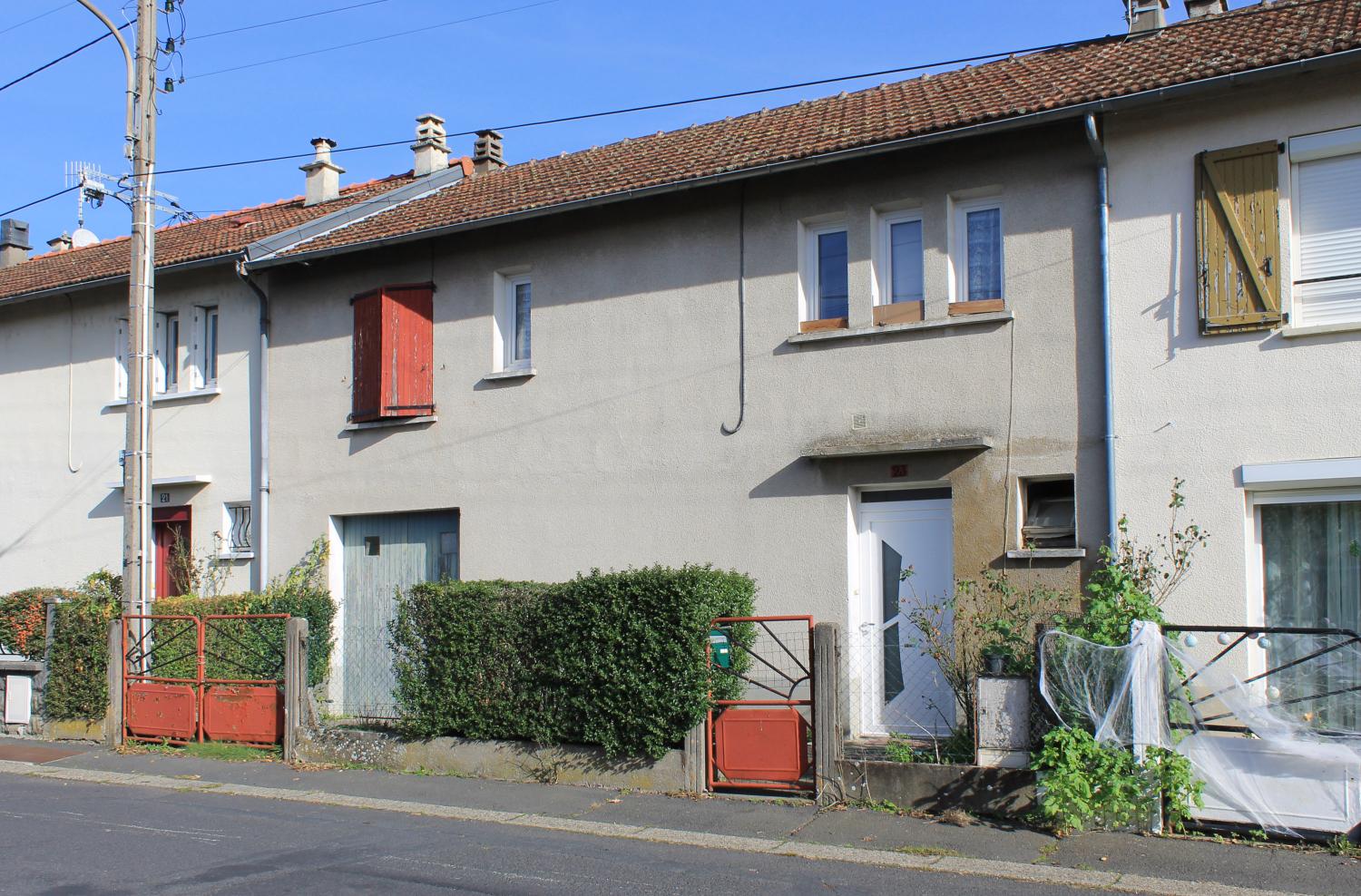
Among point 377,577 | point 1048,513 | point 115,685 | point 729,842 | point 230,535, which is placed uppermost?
point 1048,513

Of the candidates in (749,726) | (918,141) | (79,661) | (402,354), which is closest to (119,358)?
(79,661)

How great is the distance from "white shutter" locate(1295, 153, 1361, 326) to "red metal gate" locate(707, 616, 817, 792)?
456 cm

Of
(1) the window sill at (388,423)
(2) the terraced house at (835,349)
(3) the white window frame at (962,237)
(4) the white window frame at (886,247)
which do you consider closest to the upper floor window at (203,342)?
(2) the terraced house at (835,349)

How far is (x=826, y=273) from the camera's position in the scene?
12.0 meters

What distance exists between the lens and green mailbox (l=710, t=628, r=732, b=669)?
10.1 m

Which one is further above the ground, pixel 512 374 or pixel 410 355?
pixel 410 355

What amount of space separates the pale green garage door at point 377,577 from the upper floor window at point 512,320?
1.87 meters

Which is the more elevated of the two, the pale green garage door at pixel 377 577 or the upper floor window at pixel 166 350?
the upper floor window at pixel 166 350

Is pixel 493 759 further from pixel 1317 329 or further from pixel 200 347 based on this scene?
pixel 200 347

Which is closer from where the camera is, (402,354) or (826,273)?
(826,273)

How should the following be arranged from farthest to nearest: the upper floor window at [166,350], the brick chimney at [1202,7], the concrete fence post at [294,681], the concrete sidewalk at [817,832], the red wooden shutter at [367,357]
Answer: the upper floor window at [166,350] → the red wooden shutter at [367,357] → the brick chimney at [1202,7] → the concrete fence post at [294,681] → the concrete sidewalk at [817,832]

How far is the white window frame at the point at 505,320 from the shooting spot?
13.9 m

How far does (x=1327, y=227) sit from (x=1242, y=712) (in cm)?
392

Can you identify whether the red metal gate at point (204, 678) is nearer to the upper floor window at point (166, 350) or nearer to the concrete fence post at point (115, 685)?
the concrete fence post at point (115, 685)
